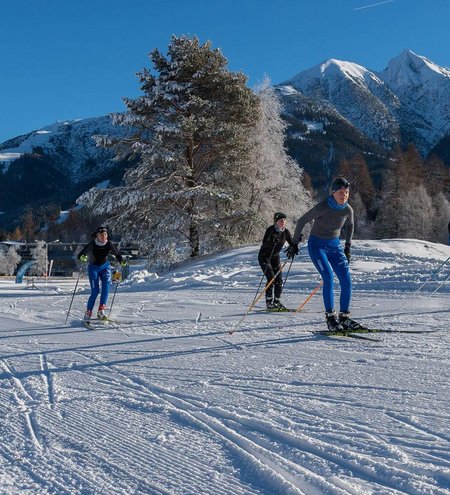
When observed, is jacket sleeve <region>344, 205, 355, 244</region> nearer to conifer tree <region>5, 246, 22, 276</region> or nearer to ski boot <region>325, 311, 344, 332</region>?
ski boot <region>325, 311, 344, 332</region>

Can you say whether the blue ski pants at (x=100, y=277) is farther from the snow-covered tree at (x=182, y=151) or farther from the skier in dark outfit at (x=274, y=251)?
the snow-covered tree at (x=182, y=151)

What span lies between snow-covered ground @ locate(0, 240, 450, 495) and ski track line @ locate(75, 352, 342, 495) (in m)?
0.01

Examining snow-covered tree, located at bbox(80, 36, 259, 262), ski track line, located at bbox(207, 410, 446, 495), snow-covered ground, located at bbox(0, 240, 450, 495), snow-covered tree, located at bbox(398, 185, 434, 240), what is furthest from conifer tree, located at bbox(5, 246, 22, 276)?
ski track line, located at bbox(207, 410, 446, 495)

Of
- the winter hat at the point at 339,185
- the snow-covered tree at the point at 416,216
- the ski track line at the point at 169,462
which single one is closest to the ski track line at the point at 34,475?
the ski track line at the point at 169,462

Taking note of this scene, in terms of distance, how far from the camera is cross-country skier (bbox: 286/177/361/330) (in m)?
7.10

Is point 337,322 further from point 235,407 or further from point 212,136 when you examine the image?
point 212,136

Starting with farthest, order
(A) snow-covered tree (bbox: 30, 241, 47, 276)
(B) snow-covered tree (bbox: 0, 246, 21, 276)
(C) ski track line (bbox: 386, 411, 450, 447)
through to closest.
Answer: (B) snow-covered tree (bbox: 0, 246, 21, 276), (A) snow-covered tree (bbox: 30, 241, 47, 276), (C) ski track line (bbox: 386, 411, 450, 447)

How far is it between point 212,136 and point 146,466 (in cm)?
2199

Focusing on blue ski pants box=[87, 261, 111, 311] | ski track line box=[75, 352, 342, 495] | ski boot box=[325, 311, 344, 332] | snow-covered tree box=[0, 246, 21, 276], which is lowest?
snow-covered tree box=[0, 246, 21, 276]

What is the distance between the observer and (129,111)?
80.8 ft

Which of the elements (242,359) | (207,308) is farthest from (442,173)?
(242,359)

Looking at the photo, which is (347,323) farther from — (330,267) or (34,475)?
(34,475)

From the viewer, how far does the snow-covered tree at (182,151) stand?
77.9ft

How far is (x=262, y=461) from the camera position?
9.46 ft
